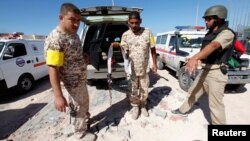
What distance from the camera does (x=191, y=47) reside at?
6.59 m

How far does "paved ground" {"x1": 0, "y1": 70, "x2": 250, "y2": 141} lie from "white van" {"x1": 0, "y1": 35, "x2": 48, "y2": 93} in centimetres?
208

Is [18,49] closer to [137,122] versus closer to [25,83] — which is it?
[25,83]

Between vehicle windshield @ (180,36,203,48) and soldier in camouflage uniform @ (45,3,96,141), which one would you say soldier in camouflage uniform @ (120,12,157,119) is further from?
vehicle windshield @ (180,36,203,48)

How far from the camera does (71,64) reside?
2.66 m

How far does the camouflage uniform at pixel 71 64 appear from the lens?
2.29m

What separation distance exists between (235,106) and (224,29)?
280 centimetres

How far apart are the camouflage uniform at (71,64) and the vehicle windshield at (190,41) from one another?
4.84m

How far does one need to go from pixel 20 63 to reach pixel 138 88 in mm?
4595

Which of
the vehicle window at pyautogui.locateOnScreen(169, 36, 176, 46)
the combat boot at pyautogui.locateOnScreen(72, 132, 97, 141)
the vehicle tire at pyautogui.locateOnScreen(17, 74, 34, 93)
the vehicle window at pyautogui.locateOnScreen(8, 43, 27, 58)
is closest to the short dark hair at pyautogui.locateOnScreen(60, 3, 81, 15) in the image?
the combat boot at pyautogui.locateOnScreen(72, 132, 97, 141)

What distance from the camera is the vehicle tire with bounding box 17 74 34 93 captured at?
6262mm

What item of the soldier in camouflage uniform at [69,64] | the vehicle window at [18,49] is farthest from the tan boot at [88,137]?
the vehicle window at [18,49]

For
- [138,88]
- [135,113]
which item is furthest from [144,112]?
[138,88]

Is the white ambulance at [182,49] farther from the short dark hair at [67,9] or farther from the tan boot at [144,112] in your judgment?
the short dark hair at [67,9]

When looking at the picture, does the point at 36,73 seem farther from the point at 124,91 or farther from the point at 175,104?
the point at 175,104
